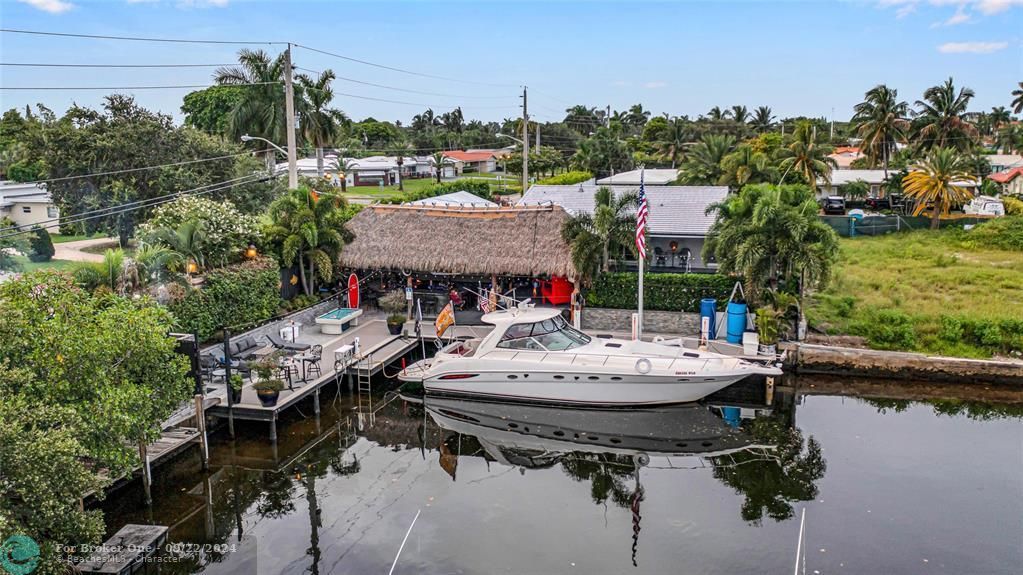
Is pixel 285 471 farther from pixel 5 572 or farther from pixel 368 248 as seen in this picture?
pixel 368 248

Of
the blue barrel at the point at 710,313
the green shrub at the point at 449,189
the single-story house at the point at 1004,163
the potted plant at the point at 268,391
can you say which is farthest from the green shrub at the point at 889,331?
the single-story house at the point at 1004,163

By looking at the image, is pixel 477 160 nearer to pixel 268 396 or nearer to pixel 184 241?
pixel 184 241

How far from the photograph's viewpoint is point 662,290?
75.8ft

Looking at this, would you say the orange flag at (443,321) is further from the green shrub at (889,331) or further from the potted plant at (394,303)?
the green shrub at (889,331)

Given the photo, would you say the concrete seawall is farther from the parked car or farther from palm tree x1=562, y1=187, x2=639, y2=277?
the parked car

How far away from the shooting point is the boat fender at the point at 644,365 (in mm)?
17781

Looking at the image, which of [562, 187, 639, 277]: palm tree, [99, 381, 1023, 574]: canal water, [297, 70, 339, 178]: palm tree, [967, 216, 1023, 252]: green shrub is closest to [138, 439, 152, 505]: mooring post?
[99, 381, 1023, 574]: canal water

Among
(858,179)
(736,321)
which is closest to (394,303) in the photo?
(736,321)

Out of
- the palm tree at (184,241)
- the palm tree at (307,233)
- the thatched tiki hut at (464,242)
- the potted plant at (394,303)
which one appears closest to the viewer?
the palm tree at (184,241)

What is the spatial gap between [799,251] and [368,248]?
1355 centimetres

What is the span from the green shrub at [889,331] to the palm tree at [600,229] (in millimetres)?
7347

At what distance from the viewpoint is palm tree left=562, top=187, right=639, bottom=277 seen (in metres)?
22.8

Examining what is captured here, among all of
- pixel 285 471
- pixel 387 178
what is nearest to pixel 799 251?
pixel 285 471

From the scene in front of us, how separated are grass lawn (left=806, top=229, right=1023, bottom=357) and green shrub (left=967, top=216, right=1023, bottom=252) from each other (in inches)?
15.1
